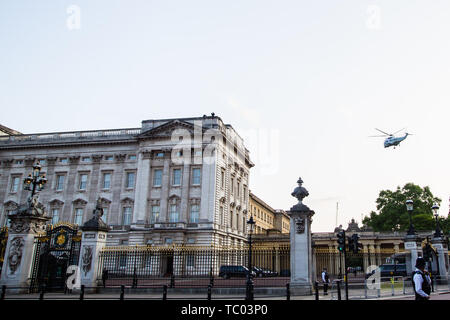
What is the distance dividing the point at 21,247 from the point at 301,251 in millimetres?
14664

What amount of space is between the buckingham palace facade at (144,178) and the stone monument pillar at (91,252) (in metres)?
29.0

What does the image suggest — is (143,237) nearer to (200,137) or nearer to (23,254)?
(200,137)

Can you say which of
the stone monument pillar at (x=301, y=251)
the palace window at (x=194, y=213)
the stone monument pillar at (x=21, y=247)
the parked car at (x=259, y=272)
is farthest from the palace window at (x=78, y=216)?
the stone monument pillar at (x=301, y=251)

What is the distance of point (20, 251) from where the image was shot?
21188 millimetres

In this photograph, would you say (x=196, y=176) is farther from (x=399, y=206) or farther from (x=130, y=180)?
(x=399, y=206)

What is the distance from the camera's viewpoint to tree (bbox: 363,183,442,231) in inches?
2936

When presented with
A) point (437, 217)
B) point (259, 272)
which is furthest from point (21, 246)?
point (437, 217)

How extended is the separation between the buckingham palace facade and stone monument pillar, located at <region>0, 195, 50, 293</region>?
29980mm

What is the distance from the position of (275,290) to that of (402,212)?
63470 millimetres

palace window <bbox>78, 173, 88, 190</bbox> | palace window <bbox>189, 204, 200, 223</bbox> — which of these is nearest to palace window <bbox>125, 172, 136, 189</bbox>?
palace window <bbox>78, 173, 88, 190</bbox>

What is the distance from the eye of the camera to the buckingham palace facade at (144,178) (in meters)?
52.6

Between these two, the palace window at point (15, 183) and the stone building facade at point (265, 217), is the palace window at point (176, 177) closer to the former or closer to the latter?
the stone building facade at point (265, 217)

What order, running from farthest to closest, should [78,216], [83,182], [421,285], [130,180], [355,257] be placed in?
1. [83,182]
2. [130,180]
3. [78,216]
4. [355,257]
5. [421,285]
